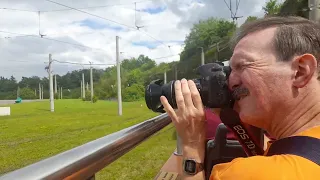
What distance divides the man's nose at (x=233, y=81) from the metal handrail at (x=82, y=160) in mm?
309

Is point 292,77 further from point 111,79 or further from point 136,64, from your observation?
point 136,64

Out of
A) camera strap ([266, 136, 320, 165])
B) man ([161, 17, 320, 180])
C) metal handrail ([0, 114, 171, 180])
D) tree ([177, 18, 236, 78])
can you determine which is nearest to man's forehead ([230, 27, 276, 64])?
man ([161, 17, 320, 180])

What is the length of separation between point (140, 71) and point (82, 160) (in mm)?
59059

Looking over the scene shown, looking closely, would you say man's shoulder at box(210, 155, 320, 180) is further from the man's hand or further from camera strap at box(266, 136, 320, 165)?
the man's hand

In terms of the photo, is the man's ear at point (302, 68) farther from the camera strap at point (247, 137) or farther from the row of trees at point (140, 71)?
the row of trees at point (140, 71)

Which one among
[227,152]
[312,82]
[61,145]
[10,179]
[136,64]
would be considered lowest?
[61,145]

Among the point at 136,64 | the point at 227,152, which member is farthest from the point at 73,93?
the point at 227,152

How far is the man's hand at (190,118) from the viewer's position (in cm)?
97

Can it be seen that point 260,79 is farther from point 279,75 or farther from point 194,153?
point 194,153

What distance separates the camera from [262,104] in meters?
0.88

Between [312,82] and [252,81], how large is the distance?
132 millimetres

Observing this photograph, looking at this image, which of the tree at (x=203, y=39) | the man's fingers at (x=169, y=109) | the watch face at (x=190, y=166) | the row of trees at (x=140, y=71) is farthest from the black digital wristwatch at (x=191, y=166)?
the tree at (x=203, y=39)

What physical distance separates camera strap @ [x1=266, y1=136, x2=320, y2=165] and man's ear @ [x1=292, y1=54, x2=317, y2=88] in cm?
16

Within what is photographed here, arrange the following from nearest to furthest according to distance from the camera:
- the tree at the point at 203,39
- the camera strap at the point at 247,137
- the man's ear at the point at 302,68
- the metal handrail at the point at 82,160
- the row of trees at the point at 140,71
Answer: the metal handrail at the point at 82,160 < the man's ear at the point at 302,68 < the camera strap at the point at 247,137 < the row of trees at the point at 140,71 < the tree at the point at 203,39
